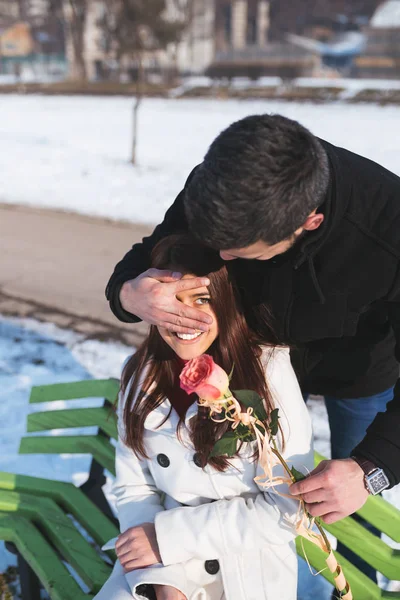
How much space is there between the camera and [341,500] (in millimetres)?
1638

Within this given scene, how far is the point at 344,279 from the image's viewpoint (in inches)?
72.7

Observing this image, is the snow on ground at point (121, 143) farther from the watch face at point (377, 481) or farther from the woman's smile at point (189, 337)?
the watch face at point (377, 481)

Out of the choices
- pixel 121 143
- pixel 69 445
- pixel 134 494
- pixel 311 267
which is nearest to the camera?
pixel 311 267

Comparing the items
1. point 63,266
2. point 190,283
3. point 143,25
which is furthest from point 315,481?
point 143,25

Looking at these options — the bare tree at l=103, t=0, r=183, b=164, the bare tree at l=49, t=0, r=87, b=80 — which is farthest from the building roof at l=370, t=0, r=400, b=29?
the bare tree at l=49, t=0, r=87, b=80

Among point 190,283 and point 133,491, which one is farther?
point 133,491

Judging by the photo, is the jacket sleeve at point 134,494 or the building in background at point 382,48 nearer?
the jacket sleeve at point 134,494

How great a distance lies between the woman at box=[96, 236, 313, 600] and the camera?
1858 millimetres

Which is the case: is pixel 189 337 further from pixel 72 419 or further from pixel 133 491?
pixel 72 419

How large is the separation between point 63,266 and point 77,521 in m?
4.45

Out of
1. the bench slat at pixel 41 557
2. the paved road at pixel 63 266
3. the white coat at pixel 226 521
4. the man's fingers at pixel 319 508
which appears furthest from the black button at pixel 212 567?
the paved road at pixel 63 266

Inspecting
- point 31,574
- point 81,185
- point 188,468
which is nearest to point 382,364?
point 188,468

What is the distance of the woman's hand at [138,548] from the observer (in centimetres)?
194

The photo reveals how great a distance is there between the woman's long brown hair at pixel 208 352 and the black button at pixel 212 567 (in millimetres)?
328
